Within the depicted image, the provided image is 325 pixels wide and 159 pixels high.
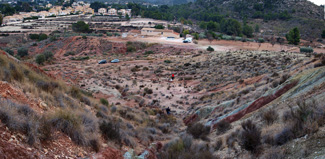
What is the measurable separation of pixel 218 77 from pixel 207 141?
17284mm

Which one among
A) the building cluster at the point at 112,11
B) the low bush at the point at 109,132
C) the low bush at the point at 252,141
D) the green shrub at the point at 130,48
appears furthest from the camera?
the building cluster at the point at 112,11

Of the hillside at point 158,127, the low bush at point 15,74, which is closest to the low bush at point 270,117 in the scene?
the hillside at point 158,127

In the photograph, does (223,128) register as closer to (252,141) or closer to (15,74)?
(252,141)

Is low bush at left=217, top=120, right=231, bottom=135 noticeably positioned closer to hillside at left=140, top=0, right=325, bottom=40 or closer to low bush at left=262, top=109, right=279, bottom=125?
low bush at left=262, top=109, right=279, bottom=125

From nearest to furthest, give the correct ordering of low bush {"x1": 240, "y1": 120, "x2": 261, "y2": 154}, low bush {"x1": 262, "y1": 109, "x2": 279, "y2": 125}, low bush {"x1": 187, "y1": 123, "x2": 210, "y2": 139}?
low bush {"x1": 240, "y1": 120, "x2": 261, "y2": 154} < low bush {"x1": 262, "y1": 109, "x2": 279, "y2": 125} < low bush {"x1": 187, "y1": 123, "x2": 210, "y2": 139}

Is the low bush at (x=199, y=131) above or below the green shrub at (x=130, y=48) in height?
above

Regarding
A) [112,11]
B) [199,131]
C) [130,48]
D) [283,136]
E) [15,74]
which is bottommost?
[130,48]

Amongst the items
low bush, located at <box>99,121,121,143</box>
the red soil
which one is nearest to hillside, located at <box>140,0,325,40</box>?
the red soil

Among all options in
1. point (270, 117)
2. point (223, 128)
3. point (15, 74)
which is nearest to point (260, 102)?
point (223, 128)

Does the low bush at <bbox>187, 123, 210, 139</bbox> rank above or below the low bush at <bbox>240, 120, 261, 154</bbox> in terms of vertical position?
below

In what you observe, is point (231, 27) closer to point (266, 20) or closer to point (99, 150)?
point (266, 20)

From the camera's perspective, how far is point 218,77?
25047 mm

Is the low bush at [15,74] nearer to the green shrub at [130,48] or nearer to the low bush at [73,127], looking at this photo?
the low bush at [73,127]

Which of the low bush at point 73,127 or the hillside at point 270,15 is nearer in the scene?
the low bush at point 73,127
